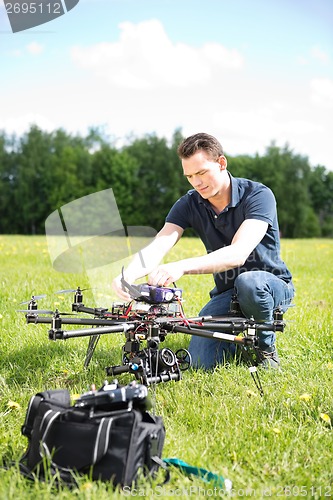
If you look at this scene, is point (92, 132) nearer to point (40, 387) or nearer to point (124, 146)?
point (124, 146)

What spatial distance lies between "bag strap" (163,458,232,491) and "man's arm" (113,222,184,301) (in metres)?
1.16

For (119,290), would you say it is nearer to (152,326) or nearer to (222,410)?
(152,326)

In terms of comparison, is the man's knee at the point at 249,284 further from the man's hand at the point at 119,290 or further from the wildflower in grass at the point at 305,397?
the man's hand at the point at 119,290

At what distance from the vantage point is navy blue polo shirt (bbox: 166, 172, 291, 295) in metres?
4.55

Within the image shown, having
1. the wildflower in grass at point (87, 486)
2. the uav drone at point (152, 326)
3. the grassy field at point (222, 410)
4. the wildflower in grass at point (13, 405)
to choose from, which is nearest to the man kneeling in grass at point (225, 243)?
the uav drone at point (152, 326)

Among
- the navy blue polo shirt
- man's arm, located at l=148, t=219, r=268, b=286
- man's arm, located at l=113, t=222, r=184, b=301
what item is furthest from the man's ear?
man's arm, located at l=113, t=222, r=184, b=301

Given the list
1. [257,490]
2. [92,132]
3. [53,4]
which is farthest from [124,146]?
[257,490]

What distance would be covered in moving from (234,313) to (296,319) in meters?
1.51

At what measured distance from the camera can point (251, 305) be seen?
175 inches

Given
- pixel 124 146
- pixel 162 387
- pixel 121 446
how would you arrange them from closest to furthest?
pixel 121 446
pixel 162 387
pixel 124 146

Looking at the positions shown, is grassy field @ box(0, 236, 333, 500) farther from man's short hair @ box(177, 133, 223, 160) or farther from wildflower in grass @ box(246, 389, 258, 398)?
man's short hair @ box(177, 133, 223, 160)

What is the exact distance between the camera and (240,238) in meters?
4.19

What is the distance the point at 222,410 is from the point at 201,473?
0.79 metres

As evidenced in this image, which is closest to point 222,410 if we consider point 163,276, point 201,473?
point 201,473
